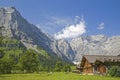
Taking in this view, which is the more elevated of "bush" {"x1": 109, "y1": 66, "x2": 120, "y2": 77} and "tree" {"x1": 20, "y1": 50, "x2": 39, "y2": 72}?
"tree" {"x1": 20, "y1": 50, "x2": 39, "y2": 72}

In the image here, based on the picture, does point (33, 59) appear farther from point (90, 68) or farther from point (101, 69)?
point (101, 69)

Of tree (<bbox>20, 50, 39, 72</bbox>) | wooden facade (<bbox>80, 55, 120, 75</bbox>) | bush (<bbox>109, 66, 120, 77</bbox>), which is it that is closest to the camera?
bush (<bbox>109, 66, 120, 77</bbox>)

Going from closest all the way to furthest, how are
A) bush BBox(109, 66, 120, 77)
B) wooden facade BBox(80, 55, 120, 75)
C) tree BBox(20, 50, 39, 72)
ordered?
bush BBox(109, 66, 120, 77)
wooden facade BBox(80, 55, 120, 75)
tree BBox(20, 50, 39, 72)

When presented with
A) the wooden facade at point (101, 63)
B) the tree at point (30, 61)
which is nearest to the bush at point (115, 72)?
the wooden facade at point (101, 63)

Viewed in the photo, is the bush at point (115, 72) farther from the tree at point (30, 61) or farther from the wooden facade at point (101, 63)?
the tree at point (30, 61)

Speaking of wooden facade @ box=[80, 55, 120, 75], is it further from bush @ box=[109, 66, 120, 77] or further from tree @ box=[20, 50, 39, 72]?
tree @ box=[20, 50, 39, 72]

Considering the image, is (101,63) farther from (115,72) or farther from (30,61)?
(30,61)

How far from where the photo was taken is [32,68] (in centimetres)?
12025

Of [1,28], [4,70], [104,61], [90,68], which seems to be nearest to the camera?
[1,28]

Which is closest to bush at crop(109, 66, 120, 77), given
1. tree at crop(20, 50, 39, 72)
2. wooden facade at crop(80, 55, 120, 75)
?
wooden facade at crop(80, 55, 120, 75)

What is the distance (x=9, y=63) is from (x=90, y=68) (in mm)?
46635

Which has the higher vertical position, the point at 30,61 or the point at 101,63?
the point at 30,61

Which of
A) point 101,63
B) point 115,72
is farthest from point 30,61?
point 115,72

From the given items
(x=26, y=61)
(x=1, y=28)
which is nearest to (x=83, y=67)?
(x=26, y=61)
